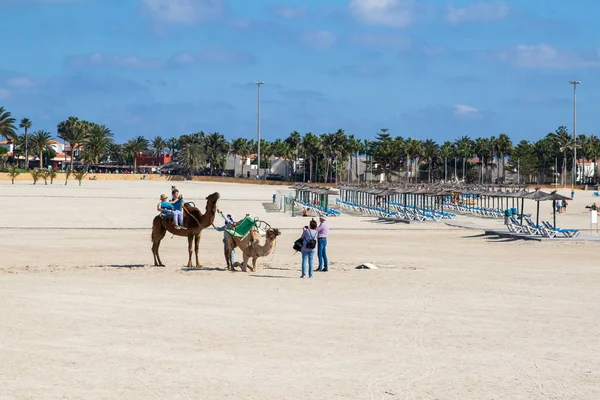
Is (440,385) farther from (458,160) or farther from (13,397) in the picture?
(458,160)

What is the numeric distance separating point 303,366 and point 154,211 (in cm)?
4952

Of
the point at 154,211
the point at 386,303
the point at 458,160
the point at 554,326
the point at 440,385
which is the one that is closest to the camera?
the point at 440,385

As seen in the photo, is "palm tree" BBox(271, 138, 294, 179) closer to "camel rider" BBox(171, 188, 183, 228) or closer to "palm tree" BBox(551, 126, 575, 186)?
"palm tree" BBox(551, 126, 575, 186)

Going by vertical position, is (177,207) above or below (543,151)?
below

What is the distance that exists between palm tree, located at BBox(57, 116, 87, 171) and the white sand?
15013 cm

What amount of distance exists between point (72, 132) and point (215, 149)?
3419 centimetres

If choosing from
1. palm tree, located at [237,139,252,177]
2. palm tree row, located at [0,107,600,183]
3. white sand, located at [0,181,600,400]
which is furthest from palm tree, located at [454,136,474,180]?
white sand, located at [0,181,600,400]

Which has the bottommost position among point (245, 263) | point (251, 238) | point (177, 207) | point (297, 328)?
point (297, 328)

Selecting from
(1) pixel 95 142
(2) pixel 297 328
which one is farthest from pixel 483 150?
(2) pixel 297 328

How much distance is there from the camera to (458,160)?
19575cm

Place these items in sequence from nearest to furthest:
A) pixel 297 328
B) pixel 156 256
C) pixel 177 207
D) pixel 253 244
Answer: pixel 297 328 < pixel 253 244 < pixel 177 207 < pixel 156 256

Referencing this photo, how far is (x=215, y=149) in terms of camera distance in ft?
646

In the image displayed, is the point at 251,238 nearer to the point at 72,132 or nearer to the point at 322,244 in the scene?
the point at 322,244

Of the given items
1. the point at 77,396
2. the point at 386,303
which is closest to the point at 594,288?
the point at 386,303
